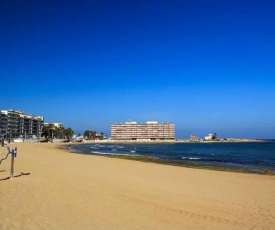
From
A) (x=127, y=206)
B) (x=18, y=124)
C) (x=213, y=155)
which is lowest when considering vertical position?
(x=213, y=155)

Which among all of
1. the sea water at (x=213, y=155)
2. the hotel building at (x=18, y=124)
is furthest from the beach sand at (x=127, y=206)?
the hotel building at (x=18, y=124)

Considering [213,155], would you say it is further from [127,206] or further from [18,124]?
[18,124]

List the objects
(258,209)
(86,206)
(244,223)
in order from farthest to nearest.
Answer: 1. (258,209)
2. (86,206)
3. (244,223)

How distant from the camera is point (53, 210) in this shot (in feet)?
28.4

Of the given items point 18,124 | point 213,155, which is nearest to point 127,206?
point 213,155

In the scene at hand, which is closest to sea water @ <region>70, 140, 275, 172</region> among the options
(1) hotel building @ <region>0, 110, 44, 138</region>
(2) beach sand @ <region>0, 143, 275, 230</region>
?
(2) beach sand @ <region>0, 143, 275, 230</region>

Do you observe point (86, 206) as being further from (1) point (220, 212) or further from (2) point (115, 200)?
(1) point (220, 212)

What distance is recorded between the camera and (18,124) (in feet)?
522

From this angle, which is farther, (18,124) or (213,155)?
(18,124)

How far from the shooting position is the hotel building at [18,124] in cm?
14575

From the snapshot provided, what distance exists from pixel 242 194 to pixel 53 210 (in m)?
8.13

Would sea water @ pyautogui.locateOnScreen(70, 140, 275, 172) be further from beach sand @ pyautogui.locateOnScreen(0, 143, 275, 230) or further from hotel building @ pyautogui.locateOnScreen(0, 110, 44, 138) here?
hotel building @ pyautogui.locateOnScreen(0, 110, 44, 138)

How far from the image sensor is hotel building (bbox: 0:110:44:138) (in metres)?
146

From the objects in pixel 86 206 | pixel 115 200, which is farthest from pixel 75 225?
pixel 115 200
